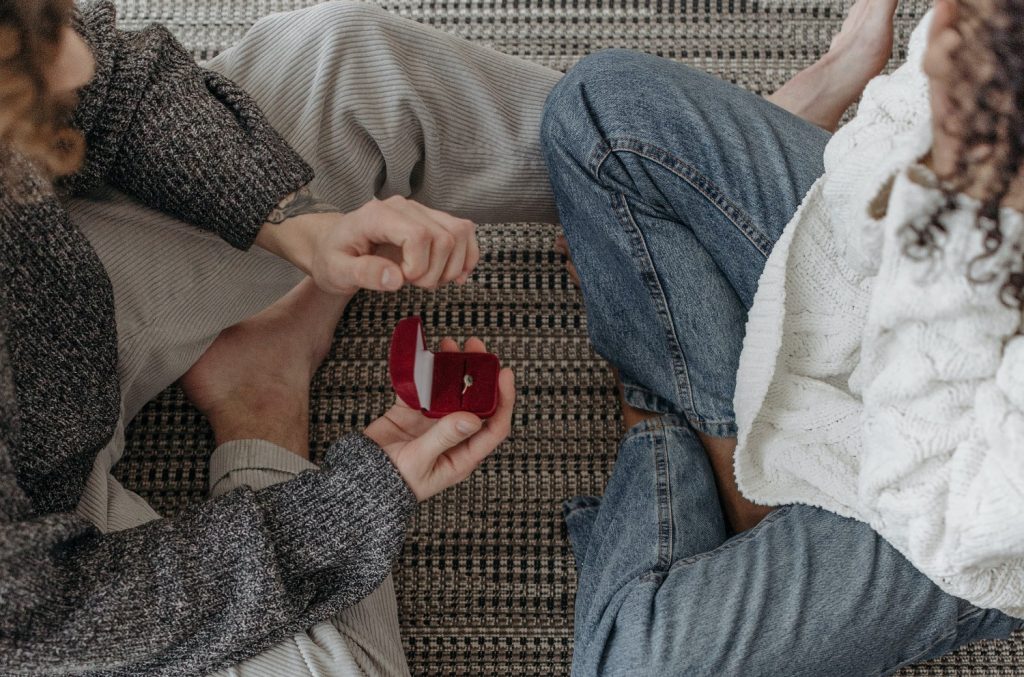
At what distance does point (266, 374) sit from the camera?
0.94m

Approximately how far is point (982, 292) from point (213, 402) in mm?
736

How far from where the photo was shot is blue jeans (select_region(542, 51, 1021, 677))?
70cm

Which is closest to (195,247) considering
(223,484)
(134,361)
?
(134,361)

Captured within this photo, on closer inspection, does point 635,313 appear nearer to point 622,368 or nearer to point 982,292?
point 622,368

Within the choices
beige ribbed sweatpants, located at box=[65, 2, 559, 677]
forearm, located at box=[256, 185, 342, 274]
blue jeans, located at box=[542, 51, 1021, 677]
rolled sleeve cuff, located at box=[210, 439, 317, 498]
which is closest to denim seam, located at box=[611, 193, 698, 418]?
blue jeans, located at box=[542, 51, 1021, 677]

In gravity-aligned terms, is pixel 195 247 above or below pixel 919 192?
below

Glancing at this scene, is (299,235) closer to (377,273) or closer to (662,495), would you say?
(377,273)

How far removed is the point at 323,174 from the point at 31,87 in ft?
0.93

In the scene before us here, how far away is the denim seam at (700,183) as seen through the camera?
73cm

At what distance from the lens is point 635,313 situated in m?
0.80

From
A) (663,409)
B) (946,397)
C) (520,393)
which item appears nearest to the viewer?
(946,397)

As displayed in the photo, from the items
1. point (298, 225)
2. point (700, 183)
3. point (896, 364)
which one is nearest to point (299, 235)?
point (298, 225)

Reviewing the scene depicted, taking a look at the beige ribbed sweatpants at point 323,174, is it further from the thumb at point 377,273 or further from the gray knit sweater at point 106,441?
the thumb at point 377,273

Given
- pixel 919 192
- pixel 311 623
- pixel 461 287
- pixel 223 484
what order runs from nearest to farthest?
1. pixel 919 192
2. pixel 311 623
3. pixel 223 484
4. pixel 461 287
